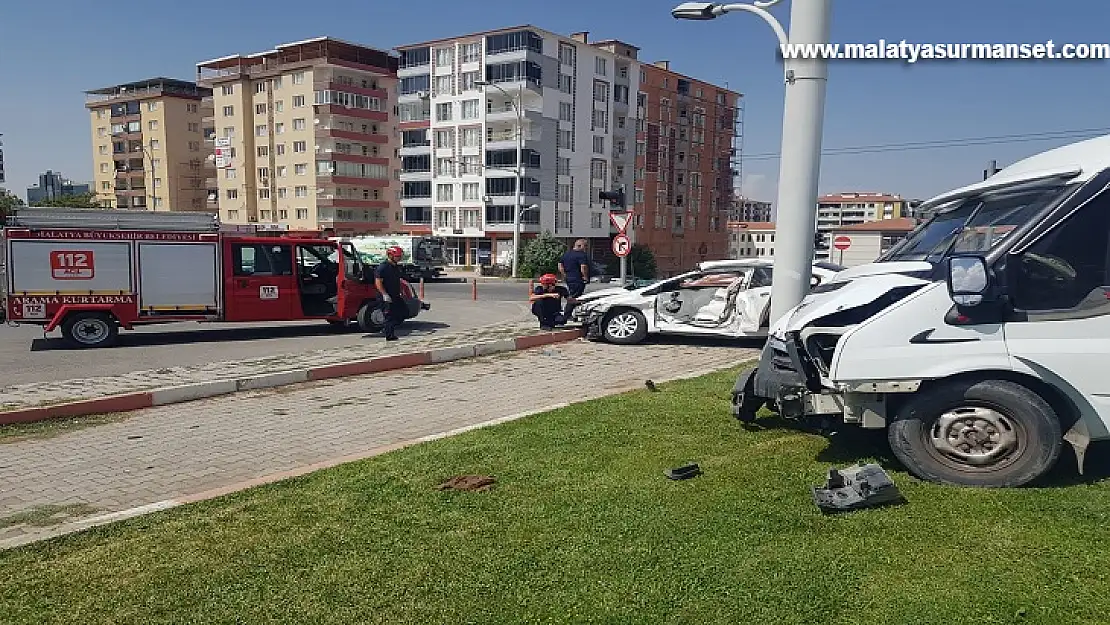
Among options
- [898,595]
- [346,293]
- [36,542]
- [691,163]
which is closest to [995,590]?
[898,595]

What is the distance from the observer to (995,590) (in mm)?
3109

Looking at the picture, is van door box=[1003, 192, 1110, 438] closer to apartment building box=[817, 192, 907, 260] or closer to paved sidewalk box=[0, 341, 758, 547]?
paved sidewalk box=[0, 341, 758, 547]

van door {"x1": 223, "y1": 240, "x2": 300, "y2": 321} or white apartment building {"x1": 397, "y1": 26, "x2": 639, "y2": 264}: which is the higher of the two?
white apartment building {"x1": 397, "y1": 26, "x2": 639, "y2": 264}

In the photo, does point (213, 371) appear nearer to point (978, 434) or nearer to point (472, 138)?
point (978, 434)

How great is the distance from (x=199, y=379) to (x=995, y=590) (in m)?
8.93

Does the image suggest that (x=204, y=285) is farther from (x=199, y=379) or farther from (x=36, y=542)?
(x=36, y=542)

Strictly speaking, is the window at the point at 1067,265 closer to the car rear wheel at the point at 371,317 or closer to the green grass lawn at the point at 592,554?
the green grass lawn at the point at 592,554

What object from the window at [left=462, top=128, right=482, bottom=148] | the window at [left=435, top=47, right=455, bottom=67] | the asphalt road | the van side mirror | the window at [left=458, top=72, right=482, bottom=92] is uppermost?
the window at [left=435, top=47, right=455, bottom=67]

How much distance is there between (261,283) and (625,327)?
274 inches

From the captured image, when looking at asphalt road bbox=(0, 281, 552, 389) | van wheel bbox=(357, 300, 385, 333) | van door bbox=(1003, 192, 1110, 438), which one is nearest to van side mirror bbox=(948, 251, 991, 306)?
van door bbox=(1003, 192, 1110, 438)

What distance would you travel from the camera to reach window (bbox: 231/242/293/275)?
13.9 m

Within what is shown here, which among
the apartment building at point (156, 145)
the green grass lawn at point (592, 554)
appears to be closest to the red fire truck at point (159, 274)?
the green grass lawn at point (592, 554)

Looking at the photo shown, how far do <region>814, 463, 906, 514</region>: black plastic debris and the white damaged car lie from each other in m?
7.84

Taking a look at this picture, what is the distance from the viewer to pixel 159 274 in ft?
43.9
